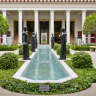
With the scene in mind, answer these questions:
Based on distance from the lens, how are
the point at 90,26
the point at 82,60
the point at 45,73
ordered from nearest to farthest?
the point at 45,73 → the point at 82,60 → the point at 90,26

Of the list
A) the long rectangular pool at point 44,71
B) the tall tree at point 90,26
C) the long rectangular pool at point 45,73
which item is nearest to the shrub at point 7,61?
the long rectangular pool at point 45,73

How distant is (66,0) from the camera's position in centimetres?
4375

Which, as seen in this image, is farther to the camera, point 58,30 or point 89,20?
point 58,30

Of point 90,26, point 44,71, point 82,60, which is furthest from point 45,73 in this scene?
point 90,26

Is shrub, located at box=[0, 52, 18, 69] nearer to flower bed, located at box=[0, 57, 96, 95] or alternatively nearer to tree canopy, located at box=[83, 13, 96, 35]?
flower bed, located at box=[0, 57, 96, 95]

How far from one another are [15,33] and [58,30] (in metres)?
12.2

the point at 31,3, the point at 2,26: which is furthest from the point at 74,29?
the point at 2,26

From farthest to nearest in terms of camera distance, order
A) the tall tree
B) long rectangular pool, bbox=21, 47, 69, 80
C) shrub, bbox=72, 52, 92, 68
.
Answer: the tall tree → shrub, bbox=72, 52, 92, 68 → long rectangular pool, bbox=21, 47, 69, 80

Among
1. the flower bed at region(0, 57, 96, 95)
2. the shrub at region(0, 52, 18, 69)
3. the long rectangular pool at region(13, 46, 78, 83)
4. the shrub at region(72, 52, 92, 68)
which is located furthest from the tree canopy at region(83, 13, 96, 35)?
the flower bed at region(0, 57, 96, 95)

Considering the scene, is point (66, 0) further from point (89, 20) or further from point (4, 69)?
point (4, 69)

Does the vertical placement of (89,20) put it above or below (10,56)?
above

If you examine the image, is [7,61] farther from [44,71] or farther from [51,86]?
[51,86]

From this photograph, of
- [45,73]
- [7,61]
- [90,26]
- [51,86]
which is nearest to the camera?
[51,86]

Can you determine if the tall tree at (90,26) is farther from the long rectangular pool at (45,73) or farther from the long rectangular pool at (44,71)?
the long rectangular pool at (45,73)
